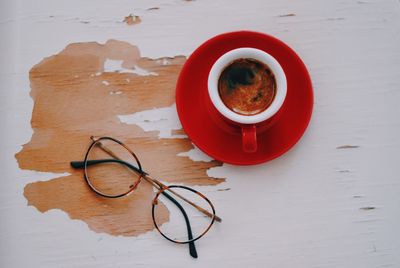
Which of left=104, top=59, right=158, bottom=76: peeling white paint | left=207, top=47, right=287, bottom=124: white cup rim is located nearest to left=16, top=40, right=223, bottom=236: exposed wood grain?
left=104, top=59, right=158, bottom=76: peeling white paint

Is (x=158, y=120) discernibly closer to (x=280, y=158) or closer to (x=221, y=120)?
(x=221, y=120)

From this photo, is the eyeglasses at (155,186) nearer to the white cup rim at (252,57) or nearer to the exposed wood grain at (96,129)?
the exposed wood grain at (96,129)

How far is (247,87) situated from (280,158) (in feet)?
0.43

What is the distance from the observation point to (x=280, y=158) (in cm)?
75

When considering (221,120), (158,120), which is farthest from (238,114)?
(158,120)

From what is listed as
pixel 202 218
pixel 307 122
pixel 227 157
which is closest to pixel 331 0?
pixel 307 122

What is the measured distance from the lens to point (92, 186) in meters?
0.74

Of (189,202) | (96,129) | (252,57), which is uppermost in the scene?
(252,57)

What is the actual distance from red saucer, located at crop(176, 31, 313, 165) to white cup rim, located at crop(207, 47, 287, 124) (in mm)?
48

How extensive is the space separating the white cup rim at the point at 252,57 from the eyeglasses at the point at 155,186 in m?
0.15

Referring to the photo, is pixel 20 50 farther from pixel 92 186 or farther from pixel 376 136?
pixel 376 136

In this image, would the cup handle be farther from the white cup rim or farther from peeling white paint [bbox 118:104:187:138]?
peeling white paint [bbox 118:104:187:138]

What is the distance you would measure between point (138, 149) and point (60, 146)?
130 mm

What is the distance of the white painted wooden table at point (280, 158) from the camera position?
2.42 ft
